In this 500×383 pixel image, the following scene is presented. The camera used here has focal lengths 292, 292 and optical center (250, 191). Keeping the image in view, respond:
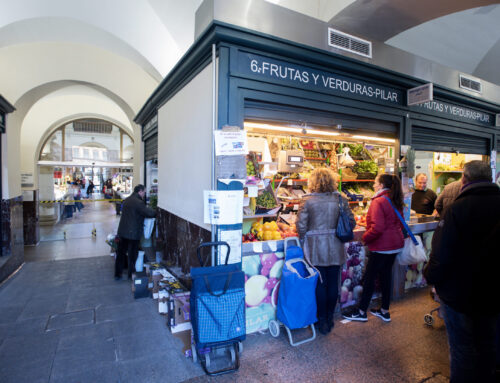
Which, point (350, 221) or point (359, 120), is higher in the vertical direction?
point (359, 120)

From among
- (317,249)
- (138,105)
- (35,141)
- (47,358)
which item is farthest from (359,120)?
(35,141)

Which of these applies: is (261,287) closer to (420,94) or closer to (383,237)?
(383,237)

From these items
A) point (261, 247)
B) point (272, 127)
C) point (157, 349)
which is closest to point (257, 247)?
point (261, 247)

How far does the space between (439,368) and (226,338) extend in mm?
1995

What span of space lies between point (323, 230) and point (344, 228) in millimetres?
222

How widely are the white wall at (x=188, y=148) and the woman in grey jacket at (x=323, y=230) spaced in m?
1.13

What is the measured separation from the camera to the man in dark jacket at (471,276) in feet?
6.41

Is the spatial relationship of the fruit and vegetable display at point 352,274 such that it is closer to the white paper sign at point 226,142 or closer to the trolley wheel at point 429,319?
the trolley wheel at point 429,319

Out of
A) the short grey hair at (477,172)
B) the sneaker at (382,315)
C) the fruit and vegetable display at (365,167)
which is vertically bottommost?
the sneaker at (382,315)

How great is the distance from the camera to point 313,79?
3.62 m

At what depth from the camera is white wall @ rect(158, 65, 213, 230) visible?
3.34m

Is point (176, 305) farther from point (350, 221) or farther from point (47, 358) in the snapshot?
point (350, 221)

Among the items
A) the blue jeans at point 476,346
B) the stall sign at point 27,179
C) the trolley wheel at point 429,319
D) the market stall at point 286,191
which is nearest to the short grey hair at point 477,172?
the blue jeans at point 476,346

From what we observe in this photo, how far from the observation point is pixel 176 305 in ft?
10.5
